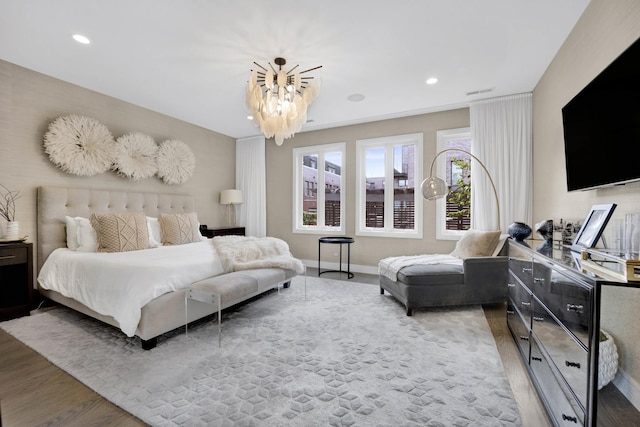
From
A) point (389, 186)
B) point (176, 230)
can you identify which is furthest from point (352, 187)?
point (176, 230)

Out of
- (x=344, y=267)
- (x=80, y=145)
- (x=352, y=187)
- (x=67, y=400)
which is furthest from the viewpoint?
(x=344, y=267)

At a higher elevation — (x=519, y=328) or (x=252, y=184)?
(x=252, y=184)

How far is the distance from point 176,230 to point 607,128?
4440mm

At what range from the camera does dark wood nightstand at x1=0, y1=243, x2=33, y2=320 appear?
2781mm

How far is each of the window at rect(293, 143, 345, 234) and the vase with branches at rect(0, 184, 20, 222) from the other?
12.3 feet

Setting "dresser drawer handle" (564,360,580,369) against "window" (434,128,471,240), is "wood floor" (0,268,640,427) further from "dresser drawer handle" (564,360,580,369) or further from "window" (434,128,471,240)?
"window" (434,128,471,240)

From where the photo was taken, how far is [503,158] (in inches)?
148

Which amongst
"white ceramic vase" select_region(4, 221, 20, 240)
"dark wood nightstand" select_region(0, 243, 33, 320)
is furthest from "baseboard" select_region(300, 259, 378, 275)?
"white ceramic vase" select_region(4, 221, 20, 240)

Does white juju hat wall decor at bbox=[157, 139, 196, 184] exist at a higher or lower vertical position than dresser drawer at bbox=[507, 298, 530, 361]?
higher

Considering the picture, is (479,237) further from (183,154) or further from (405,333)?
(183,154)

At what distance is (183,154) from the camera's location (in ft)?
15.1

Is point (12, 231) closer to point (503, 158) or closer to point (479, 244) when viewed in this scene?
point (479, 244)

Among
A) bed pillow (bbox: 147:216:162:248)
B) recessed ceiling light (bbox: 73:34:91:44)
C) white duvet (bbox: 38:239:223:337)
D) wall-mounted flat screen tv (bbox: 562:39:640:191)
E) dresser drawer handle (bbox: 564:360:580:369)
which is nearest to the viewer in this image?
dresser drawer handle (bbox: 564:360:580:369)

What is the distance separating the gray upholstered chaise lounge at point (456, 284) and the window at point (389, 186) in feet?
4.88
